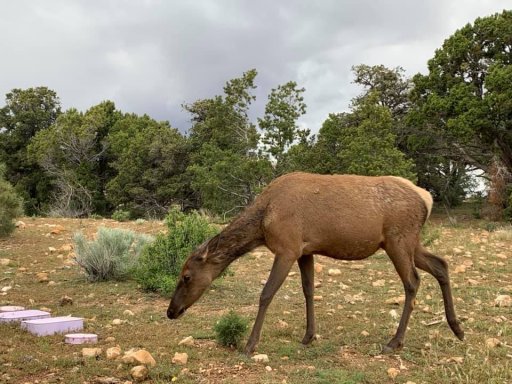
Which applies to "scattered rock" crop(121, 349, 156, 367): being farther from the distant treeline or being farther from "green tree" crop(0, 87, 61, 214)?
"green tree" crop(0, 87, 61, 214)

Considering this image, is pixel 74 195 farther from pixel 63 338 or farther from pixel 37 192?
pixel 63 338

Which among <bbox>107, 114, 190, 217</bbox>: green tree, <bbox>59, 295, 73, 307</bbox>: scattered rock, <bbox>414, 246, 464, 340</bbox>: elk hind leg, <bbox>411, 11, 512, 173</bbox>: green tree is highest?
<bbox>411, 11, 512, 173</bbox>: green tree

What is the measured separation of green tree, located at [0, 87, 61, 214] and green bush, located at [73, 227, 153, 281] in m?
38.4

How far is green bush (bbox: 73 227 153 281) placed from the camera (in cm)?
946

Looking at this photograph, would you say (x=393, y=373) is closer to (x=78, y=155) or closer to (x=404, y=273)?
(x=404, y=273)

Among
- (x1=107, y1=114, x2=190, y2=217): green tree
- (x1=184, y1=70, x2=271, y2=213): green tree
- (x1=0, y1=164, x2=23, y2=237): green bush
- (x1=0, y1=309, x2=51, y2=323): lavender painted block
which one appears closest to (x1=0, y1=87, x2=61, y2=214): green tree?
(x1=107, y1=114, x2=190, y2=217): green tree

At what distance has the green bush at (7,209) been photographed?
13.5 m

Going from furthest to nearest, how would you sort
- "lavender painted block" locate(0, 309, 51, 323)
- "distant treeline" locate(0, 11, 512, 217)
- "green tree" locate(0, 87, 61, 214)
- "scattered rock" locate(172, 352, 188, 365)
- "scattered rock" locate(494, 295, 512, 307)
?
1. "green tree" locate(0, 87, 61, 214)
2. "distant treeline" locate(0, 11, 512, 217)
3. "scattered rock" locate(494, 295, 512, 307)
4. "lavender painted block" locate(0, 309, 51, 323)
5. "scattered rock" locate(172, 352, 188, 365)

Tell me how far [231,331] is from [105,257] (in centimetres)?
448

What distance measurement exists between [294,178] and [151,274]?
3.86m

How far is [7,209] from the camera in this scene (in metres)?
13.9

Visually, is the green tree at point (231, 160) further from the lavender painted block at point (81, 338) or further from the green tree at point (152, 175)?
the lavender painted block at point (81, 338)

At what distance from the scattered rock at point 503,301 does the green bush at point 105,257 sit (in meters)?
5.99

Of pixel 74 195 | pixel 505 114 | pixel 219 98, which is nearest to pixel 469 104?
pixel 505 114
